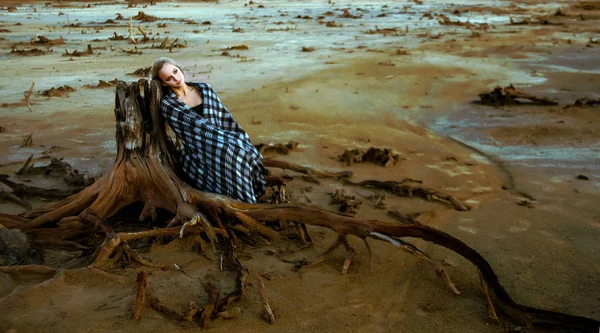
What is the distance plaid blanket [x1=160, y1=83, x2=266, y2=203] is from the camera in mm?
3658

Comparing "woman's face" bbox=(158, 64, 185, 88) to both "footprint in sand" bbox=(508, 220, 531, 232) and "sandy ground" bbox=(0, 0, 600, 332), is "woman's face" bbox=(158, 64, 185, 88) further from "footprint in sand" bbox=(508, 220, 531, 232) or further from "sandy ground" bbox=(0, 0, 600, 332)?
"footprint in sand" bbox=(508, 220, 531, 232)

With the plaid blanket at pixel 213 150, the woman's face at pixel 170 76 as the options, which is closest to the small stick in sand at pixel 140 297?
the plaid blanket at pixel 213 150

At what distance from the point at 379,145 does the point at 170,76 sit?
3.02 meters

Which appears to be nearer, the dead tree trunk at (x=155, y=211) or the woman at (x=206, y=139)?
the dead tree trunk at (x=155, y=211)

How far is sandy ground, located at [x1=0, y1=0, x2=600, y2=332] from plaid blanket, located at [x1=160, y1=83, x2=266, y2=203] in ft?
1.70

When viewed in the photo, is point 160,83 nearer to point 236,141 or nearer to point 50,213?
point 236,141

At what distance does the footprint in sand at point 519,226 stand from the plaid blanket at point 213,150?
1827 mm

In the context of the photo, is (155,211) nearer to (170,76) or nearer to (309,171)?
(170,76)

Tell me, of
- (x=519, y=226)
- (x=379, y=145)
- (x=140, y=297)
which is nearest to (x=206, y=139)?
(x=140, y=297)

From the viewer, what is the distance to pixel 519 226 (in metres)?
4.05

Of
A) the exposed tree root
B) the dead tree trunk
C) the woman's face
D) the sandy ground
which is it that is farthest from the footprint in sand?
the woman's face

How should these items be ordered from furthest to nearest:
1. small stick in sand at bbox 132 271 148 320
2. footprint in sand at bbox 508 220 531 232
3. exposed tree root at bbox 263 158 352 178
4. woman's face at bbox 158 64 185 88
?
exposed tree root at bbox 263 158 352 178
footprint in sand at bbox 508 220 531 232
woman's face at bbox 158 64 185 88
small stick in sand at bbox 132 271 148 320

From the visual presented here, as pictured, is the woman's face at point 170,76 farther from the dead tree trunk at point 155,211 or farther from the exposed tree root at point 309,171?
the exposed tree root at point 309,171

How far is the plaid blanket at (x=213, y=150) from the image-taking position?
3658 mm
